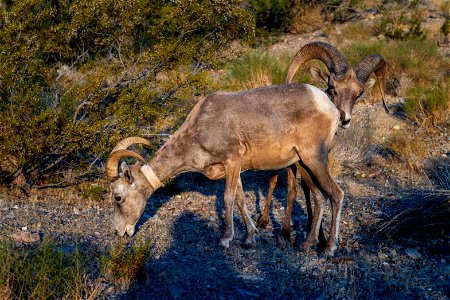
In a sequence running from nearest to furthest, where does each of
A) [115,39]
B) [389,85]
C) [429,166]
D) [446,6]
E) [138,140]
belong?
[138,140] → [115,39] → [429,166] → [389,85] → [446,6]

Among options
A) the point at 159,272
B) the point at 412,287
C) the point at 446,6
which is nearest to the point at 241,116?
the point at 159,272

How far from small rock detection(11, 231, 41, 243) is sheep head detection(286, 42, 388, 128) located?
14.5 feet

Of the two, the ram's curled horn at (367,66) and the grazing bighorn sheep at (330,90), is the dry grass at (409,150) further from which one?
the ram's curled horn at (367,66)

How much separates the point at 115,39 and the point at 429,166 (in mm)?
6538

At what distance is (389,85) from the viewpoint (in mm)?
15875

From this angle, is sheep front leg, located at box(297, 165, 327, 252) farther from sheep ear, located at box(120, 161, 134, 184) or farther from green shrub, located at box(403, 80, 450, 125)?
green shrub, located at box(403, 80, 450, 125)

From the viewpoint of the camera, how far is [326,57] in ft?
30.9

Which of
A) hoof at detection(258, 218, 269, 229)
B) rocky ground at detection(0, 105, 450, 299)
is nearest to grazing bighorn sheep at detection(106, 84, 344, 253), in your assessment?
rocky ground at detection(0, 105, 450, 299)

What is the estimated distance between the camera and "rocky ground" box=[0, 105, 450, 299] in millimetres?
6344

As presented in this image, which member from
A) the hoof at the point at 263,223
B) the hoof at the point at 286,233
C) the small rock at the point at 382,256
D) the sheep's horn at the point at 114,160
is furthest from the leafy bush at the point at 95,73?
the small rock at the point at 382,256

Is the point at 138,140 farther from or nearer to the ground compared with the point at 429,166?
farther from the ground

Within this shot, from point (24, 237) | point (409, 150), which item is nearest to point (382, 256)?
point (24, 237)

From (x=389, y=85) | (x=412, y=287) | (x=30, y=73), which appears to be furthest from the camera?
(x=389, y=85)

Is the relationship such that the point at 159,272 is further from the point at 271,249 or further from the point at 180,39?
the point at 180,39
